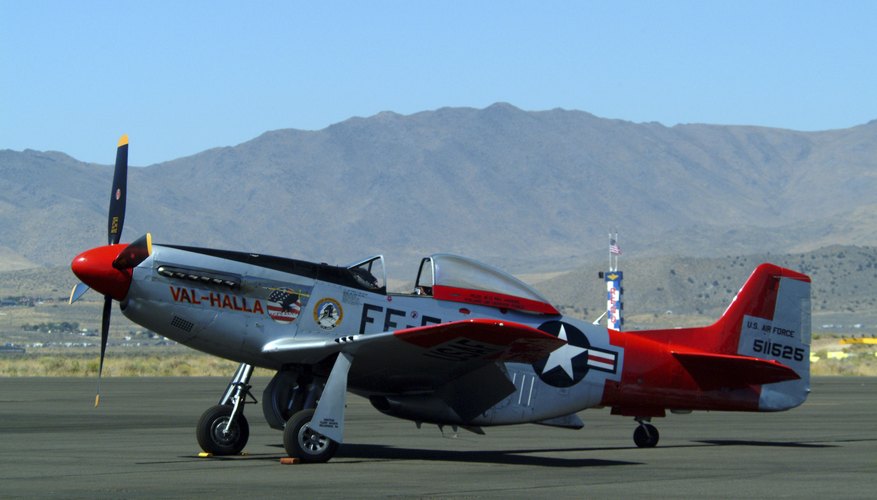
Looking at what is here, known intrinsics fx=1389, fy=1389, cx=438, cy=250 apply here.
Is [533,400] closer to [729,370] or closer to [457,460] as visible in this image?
[457,460]

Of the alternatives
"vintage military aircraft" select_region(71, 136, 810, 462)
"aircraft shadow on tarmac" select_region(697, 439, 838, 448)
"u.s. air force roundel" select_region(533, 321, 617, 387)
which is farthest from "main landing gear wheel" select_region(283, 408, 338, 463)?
"aircraft shadow on tarmac" select_region(697, 439, 838, 448)

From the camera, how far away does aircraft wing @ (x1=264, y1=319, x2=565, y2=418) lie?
49.2ft

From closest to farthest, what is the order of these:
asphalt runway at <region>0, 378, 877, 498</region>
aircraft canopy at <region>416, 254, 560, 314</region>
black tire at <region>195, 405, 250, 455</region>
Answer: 1. asphalt runway at <region>0, 378, 877, 498</region>
2. black tire at <region>195, 405, 250, 455</region>
3. aircraft canopy at <region>416, 254, 560, 314</region>

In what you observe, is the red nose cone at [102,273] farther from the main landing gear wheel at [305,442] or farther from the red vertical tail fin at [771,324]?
the red vertical tail fin at [771,324]

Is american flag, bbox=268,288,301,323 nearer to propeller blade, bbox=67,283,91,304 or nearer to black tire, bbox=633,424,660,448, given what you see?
propeller blade, bbox=67,283,91,304

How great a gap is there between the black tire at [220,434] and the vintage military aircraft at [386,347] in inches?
0.7

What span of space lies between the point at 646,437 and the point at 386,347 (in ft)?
14.8

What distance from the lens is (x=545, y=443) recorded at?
63.0 feet

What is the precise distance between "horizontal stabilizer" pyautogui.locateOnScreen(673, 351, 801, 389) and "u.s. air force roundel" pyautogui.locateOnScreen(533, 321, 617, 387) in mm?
1107

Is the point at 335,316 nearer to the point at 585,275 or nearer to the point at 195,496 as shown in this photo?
the point at 195,496

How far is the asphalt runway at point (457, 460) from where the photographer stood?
12914mm

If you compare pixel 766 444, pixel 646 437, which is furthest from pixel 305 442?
pixel 766 444

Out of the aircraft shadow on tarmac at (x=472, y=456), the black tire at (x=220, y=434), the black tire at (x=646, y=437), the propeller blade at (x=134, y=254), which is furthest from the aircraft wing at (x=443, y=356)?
the black tire at (x=646, y=437)

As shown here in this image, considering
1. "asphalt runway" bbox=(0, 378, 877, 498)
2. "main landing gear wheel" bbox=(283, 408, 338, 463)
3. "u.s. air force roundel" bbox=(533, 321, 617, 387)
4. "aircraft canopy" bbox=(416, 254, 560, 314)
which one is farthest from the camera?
"u.s. air force roundel" bbox=(533, 321, 617, 387)
